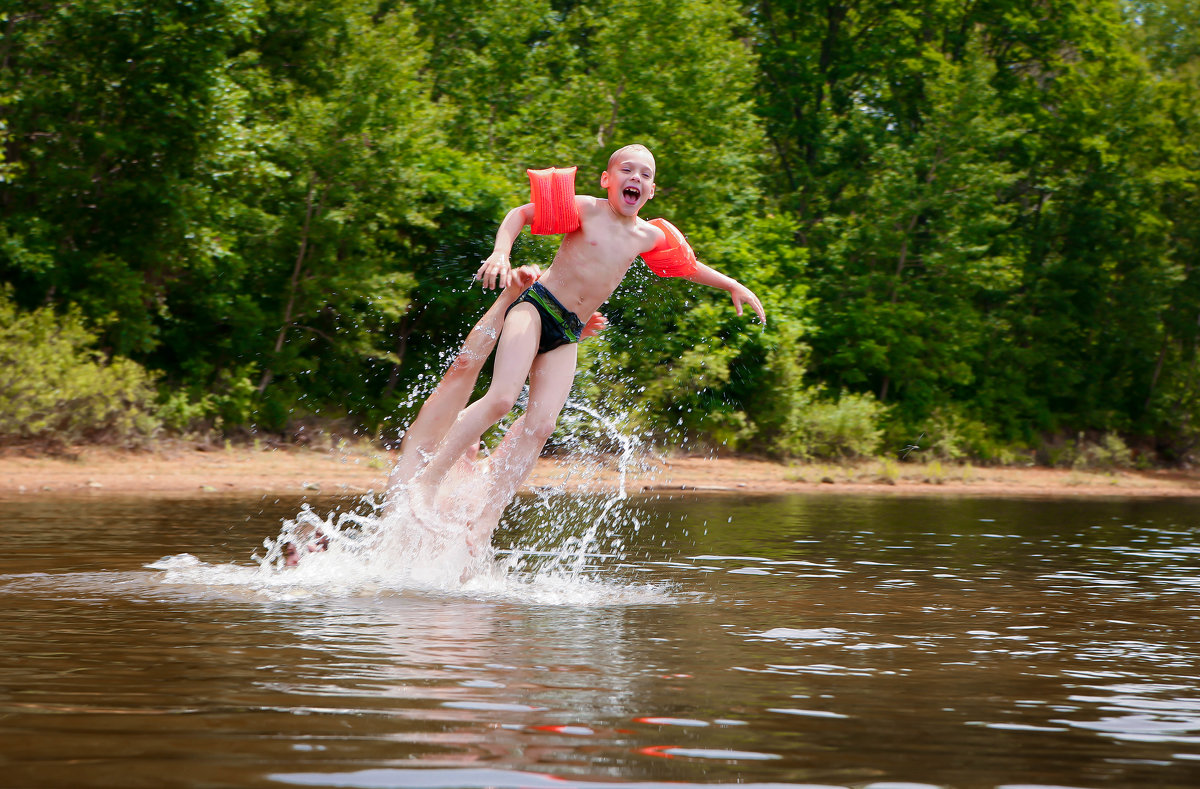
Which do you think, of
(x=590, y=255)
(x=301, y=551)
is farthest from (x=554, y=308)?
(x=301, y=551)

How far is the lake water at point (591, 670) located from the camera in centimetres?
377

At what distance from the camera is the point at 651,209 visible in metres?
29.0

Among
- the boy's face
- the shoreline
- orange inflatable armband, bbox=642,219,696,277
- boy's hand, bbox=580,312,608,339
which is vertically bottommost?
the shoreline

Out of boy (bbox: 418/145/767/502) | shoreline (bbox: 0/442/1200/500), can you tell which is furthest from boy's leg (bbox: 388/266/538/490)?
shoreline (bbox: 0/442/1200/500)

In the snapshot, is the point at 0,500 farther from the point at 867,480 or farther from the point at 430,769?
the point at 867,480

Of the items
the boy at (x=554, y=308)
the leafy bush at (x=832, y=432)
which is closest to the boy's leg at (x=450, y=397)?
the boy at (x=554, y=308)

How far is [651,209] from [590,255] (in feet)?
69.0

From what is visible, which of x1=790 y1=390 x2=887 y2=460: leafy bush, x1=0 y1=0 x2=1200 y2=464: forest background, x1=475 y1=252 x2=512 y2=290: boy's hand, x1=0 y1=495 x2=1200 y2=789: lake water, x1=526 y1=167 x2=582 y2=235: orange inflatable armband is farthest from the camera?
x1=790 y1=390 x2=887 y2=460: leafy bush

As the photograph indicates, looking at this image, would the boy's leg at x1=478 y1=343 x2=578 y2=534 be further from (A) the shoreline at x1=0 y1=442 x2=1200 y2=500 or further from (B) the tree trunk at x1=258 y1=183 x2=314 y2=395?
(B) the tree trunk at x1=258 y1=183 x2=314 y2=395

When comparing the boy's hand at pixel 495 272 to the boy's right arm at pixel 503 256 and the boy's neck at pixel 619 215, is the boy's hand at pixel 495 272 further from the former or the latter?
the boy's neck at pixel 619 215

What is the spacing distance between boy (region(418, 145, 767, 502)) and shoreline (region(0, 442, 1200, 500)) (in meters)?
3.02

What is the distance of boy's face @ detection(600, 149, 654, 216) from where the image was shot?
812 cm

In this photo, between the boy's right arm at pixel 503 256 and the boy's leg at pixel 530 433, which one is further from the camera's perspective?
the boy's leg at pixel 530 433

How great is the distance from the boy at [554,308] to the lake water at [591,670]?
2.54 feet
